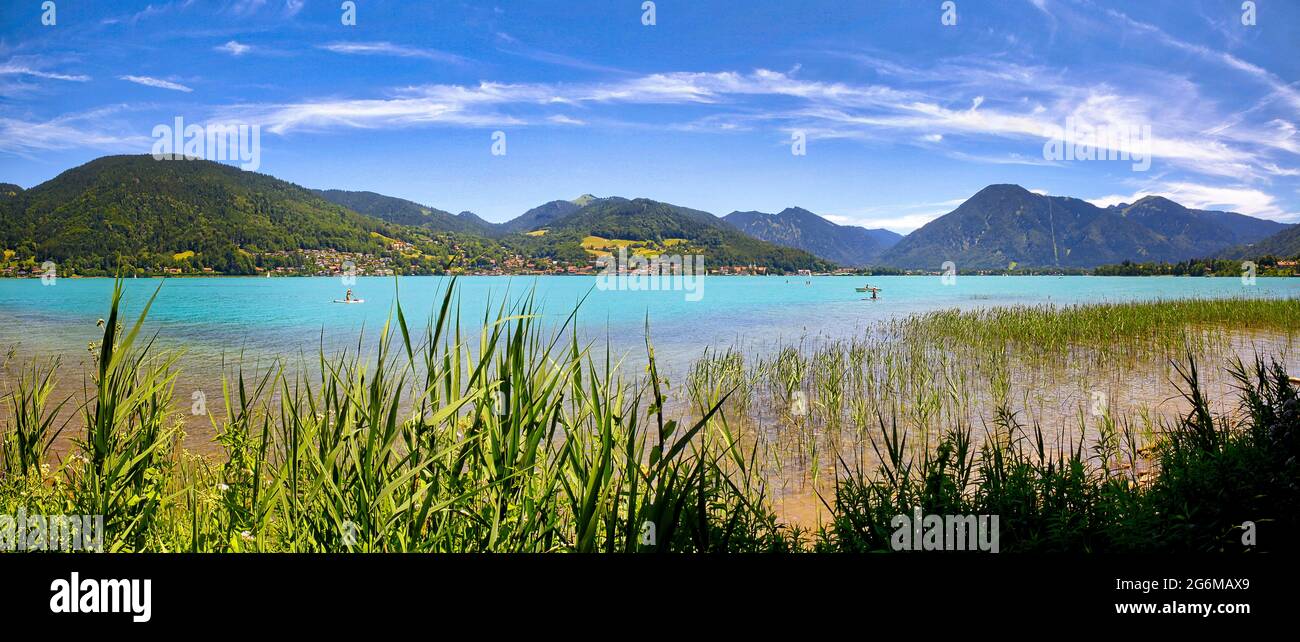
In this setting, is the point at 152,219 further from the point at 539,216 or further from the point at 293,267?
the point at 539,216

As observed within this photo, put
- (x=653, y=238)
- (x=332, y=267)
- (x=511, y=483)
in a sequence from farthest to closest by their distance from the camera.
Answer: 1. (x=653, y=238)
2. (x=332, y=267)
3. (x=511, y=483)

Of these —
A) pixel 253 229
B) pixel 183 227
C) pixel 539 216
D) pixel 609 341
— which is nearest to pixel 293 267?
pixel 253 229

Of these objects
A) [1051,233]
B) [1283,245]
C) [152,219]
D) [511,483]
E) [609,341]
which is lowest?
[511,483]

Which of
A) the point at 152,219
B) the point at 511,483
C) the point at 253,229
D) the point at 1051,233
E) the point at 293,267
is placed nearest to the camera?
the point at 511,483

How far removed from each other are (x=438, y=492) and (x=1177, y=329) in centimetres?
1966

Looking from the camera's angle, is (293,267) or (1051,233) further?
(1051,233)

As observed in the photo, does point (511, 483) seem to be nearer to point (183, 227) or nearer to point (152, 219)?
point (152, 219)

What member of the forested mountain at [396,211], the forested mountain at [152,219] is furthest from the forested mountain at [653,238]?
the forested mountain at [152,219]

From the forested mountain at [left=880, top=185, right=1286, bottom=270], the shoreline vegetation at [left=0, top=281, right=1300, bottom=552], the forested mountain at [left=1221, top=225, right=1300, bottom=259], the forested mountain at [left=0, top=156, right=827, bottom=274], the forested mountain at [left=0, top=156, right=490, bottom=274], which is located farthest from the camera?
the forested mountain at [left=880, top=185, right=1286, bottom=270]

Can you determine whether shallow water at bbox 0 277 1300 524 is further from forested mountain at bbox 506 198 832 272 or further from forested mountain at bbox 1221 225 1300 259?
forested mountain at bbox 506 198 832 272

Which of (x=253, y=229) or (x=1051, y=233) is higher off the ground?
(x=1051, y=233)

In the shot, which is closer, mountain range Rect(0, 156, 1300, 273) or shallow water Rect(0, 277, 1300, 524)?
shallow water Rect(0, 277, 1300, 524)

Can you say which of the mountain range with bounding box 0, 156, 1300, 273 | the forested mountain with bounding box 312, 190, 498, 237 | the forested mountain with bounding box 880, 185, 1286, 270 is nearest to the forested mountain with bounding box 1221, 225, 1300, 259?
the mountain range with bounding box 0, 156, 1300, 273
